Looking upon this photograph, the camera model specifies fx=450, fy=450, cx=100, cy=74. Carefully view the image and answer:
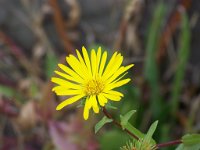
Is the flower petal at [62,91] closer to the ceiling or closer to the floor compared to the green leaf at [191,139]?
closer to the ceiling

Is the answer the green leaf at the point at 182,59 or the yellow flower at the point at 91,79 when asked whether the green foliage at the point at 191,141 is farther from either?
the green leaf at the point at 182,59

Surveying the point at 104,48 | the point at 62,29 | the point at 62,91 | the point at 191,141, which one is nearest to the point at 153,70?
the point at 104,48

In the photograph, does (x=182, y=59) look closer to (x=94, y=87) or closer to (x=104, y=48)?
(x=104, y=48)

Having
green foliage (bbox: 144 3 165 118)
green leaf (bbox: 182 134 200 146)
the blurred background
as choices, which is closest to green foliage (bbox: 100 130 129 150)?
the blurred background

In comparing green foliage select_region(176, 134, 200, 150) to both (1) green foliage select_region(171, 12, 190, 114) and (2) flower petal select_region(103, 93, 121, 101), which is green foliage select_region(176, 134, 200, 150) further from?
(1) green foliage select_region(171, 12, 190, 114)

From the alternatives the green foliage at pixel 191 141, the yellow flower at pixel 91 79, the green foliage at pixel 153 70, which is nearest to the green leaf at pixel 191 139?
the green foliage at pixel 191 141

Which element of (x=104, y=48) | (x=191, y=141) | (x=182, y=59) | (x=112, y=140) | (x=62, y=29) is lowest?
(x=191, y=141)
